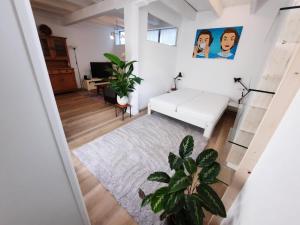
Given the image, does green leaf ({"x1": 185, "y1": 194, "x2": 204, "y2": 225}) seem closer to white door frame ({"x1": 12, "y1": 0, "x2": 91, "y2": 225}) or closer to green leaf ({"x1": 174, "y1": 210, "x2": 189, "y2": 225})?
green leaf ({"x1": 174, "y1": 210, "x2": 189, "y2": 225})

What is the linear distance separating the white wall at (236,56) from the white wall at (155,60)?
43cm

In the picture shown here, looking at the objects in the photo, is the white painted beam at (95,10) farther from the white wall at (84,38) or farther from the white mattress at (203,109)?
the white mattress at (203,109)

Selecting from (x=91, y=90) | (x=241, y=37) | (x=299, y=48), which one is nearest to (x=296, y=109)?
(x=299, y=48)

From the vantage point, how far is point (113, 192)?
145cm

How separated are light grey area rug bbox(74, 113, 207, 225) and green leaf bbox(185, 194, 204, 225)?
73 centimetres

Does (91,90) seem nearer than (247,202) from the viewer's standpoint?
No

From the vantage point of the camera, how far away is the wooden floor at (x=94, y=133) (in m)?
1.27

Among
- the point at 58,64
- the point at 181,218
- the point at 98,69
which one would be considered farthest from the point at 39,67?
the point at 98,69

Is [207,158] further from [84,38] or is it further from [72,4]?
[84,38]

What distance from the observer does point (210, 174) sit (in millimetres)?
778

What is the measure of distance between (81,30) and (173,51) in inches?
140

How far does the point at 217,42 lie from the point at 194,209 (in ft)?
13.1

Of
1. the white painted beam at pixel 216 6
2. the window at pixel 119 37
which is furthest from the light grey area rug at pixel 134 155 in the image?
the window at pixel 119 37

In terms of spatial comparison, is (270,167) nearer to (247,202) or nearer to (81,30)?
(247,202)
